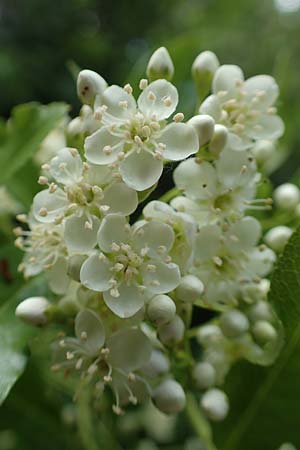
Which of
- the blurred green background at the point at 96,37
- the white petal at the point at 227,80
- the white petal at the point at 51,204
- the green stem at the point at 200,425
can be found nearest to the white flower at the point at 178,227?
the white petal at the point at 51,204

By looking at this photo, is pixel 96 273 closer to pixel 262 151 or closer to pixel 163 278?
pixel 163 278

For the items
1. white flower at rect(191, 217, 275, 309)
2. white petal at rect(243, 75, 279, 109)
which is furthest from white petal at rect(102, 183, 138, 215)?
white petal at rect(243, 75, 279, 109)

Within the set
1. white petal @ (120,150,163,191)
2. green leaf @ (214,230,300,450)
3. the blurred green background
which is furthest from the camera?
the blurred green background

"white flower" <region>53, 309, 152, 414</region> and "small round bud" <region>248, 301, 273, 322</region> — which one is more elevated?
"white flower" <region>53, 309, 152, 414</region>

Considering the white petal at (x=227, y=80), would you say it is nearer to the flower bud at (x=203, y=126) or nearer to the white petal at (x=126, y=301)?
the flower bud at (x=203, y=126)

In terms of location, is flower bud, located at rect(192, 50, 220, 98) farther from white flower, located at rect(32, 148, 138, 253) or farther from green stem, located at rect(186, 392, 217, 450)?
green stem, located at rect(186, 392, 217, 450)

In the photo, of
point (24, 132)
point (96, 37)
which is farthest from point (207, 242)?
point (96, 37)
